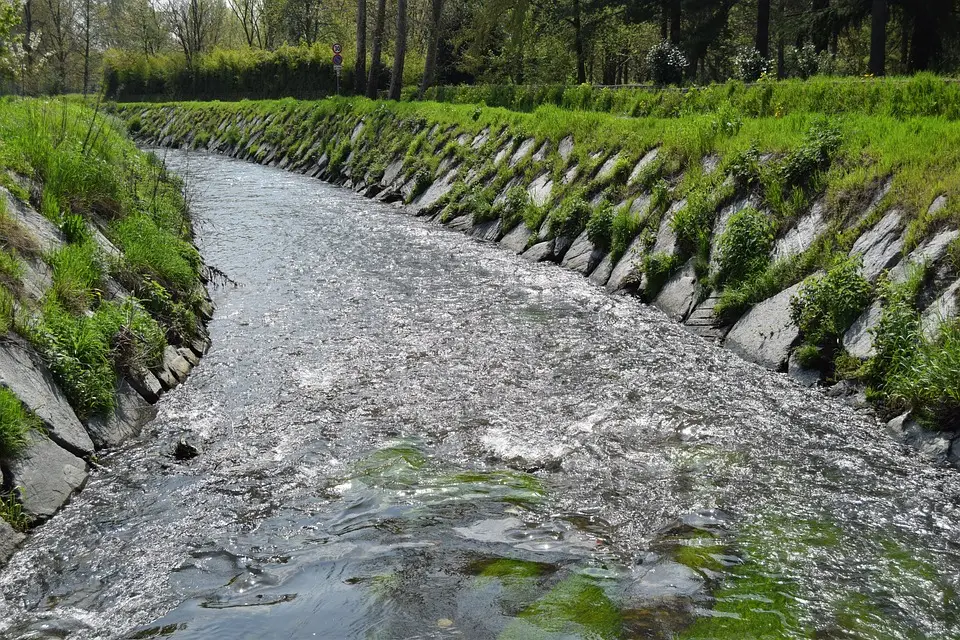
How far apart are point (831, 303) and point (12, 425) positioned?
23.2 ft

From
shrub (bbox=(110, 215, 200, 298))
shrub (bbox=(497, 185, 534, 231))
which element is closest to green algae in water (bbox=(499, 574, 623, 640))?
shrub (bbox=(110, 215, 200, 298))

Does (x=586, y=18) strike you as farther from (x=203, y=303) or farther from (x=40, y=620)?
(x=40, y=620)

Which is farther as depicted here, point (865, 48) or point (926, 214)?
point (865, 48)

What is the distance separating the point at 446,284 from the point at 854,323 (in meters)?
5.62

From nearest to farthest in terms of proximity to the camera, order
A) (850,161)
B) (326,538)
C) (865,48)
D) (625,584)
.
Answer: (625,584), (326,538), (850,161), (865,48)

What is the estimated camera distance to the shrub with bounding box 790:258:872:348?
23.8 feet

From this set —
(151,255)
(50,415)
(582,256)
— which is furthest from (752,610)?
(582,256)

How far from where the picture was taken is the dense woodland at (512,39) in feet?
68.9

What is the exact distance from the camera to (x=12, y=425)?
4.87 meters

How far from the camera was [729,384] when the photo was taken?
720 cm

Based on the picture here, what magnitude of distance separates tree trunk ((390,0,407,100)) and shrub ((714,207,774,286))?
69.5ft

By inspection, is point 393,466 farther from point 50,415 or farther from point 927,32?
point 927,32

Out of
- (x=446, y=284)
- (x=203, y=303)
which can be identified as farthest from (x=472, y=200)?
(x=203, y=303)

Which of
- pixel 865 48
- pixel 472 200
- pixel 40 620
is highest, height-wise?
pixel 865 48
